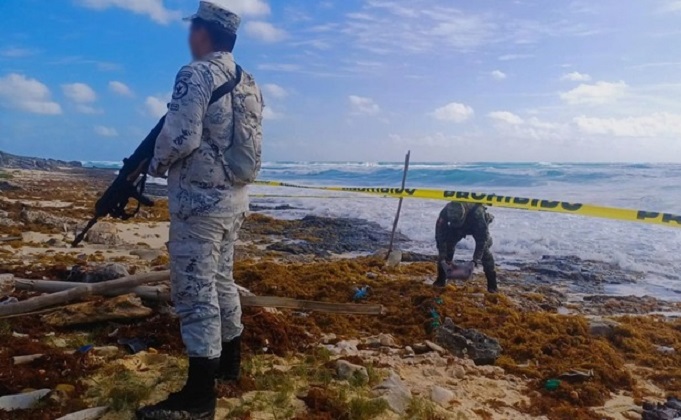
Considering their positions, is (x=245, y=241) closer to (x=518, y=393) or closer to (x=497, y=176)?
(x=518, y=393)

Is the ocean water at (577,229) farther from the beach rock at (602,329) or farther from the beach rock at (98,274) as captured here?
the beach rock at (98,274)

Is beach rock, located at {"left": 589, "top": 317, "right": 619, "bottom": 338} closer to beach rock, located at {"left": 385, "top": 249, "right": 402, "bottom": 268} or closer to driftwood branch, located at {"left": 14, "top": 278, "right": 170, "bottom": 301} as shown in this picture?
beach rock, located at {"left": 385, "top": 249, "right": 402, "bottom": 268}

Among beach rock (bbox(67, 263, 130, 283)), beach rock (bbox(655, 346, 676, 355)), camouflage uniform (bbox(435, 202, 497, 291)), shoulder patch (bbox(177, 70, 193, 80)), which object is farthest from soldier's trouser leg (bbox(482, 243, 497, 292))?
shoulder patch (bbox(177, 70, 193, 80))

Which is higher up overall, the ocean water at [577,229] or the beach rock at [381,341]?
the ocean water at [577,229]

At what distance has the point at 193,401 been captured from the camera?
9.63 feet

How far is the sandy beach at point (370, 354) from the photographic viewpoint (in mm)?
3422

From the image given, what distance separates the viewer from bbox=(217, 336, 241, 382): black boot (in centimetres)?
354

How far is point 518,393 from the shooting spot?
432 cm

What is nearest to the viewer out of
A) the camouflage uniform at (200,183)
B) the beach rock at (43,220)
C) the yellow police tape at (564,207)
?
the camouflage uniform at (200,183)

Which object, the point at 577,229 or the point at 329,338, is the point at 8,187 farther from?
the point at 329,338

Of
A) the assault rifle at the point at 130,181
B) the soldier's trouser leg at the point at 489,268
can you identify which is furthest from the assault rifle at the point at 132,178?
the soldier's trouser leg at the point at 489,268

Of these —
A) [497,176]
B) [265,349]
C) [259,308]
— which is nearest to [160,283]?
[259,308]

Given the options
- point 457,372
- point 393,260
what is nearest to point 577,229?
point 393,260

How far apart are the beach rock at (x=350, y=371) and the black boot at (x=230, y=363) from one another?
0.78m
